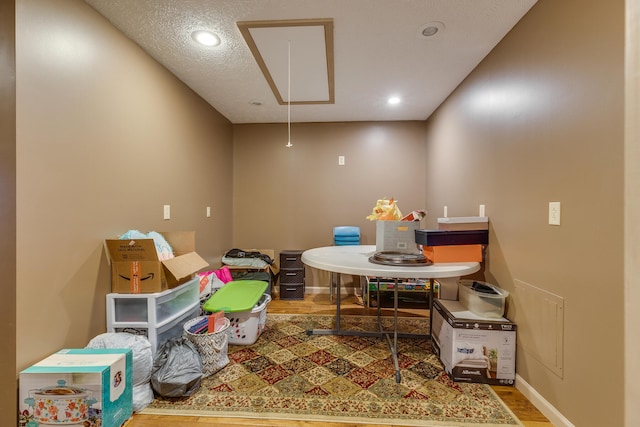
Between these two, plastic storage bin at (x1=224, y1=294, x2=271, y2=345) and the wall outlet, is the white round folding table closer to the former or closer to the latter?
the wall outlet

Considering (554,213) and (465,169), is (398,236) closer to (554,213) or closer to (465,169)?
(554,213)

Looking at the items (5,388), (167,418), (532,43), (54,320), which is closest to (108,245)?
(54,320)

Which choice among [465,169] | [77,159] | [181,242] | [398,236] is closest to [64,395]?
[181,242]

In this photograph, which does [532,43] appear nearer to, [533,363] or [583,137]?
[583,137]

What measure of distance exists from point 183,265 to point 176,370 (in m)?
0.65

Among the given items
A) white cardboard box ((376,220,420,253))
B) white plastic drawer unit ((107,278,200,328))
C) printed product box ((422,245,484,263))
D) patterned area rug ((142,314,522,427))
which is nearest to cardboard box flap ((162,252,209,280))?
white plastic drawer unit ((107,278,200,328))

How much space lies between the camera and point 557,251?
138cm

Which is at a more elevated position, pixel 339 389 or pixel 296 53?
pixel 296 53

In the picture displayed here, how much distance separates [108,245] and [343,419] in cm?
179

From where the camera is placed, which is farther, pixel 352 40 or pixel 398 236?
pixel 398 236

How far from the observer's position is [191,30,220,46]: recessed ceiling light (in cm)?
182

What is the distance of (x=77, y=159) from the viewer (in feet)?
4.97

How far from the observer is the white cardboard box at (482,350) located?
169 cm

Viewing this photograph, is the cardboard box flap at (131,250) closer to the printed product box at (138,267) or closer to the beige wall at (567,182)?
the printed product box at (138,267)
